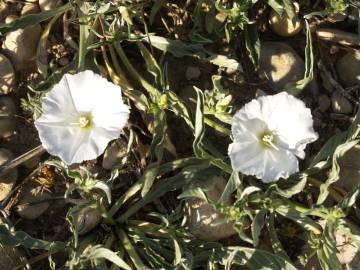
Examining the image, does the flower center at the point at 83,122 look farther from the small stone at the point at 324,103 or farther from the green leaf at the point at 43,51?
the small stone at the point at 324,103

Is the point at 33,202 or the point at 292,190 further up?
the point at 292,190

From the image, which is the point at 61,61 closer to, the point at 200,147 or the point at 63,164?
the point at 63,164

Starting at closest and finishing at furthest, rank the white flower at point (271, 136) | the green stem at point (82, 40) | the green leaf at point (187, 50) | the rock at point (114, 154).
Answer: the white flower at point (271, 136)
the green stem at point (82, 40)
the green leaf at point (187, 50)
the rock at point (114, 154)

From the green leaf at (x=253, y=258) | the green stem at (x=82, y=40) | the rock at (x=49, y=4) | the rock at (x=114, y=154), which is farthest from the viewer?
the rock at (x=49, y=4)

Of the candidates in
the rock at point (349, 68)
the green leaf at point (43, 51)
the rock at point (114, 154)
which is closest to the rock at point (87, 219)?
the rock at point (114, 154)

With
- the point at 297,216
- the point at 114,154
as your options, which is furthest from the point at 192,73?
the point at 297,216

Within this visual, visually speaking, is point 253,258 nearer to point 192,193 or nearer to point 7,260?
point 192,193

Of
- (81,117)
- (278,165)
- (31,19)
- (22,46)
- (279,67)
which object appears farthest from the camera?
(279,67)
